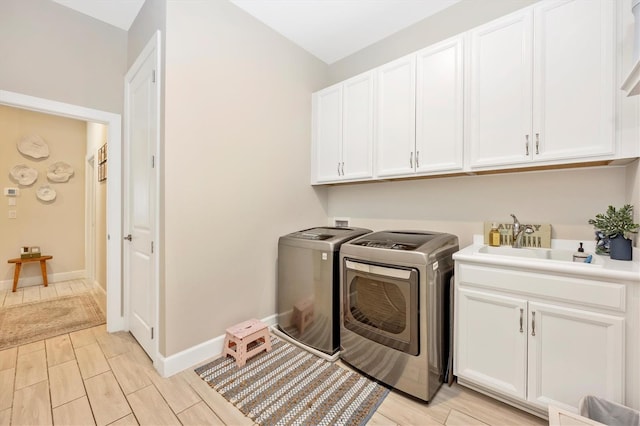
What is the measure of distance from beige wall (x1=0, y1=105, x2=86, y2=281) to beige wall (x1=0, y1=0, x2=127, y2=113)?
2670mm

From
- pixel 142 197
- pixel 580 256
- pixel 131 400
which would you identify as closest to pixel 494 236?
pixel 580 256

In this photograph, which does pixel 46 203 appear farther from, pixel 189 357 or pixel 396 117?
pixel 396 117

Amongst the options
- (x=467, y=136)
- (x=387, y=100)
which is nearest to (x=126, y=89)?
(x=387, y=100)

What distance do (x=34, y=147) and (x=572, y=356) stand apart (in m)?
6.23

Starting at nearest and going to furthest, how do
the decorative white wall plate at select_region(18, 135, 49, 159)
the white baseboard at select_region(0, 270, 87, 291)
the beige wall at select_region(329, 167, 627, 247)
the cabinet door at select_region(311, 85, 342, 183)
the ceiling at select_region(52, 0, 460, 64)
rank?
the beige wall at select_region(329, 167, 627, 247) → the ceiling at select_region(52, 0, 460, 64) → the cabinet door at select_region(311, 85, 342, 183) → the white baseboard at select_region(0, 270, 87, 291) → the decorative white wall plate at select_region(18, 135, 49, 159)

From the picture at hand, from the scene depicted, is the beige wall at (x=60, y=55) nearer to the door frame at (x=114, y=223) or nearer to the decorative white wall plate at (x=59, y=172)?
the door frame at (x=114, y=223)

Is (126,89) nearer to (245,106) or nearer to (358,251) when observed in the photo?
(245,106)

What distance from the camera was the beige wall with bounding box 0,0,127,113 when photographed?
6.66 ft

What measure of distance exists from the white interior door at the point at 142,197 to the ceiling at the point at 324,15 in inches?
19.3

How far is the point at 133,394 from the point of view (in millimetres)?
1683

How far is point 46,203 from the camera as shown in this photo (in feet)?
13.7

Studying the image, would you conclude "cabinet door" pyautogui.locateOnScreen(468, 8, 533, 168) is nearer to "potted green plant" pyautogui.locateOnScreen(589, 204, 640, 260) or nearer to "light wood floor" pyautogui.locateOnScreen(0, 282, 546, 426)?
"potted green plant" pyautogui.locateOnScreen(589, 204, 640, 260)

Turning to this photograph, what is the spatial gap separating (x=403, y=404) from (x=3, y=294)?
503 centimetres

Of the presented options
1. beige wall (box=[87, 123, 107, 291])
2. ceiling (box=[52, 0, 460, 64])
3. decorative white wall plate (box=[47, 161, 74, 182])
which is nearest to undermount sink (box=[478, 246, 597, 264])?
ceiling (box=[52, 0, 460, 64])
